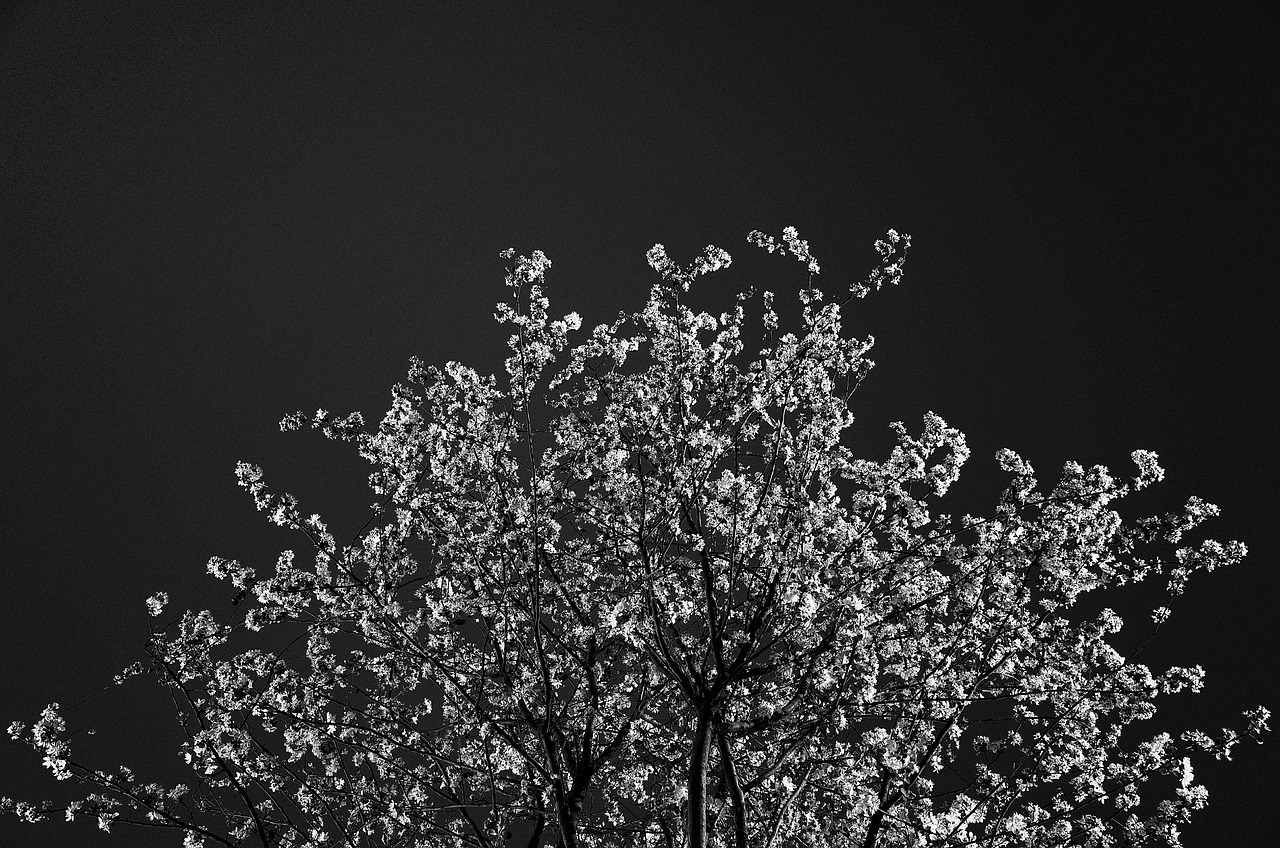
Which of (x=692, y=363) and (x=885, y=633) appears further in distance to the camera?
(x=692, y=363)

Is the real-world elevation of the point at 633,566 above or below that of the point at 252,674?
above

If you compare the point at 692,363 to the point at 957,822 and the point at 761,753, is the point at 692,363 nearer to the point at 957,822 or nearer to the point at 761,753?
the point at 761,753

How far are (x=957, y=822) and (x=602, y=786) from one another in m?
3.14

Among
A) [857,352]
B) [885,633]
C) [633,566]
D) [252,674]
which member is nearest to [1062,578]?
[885,633]

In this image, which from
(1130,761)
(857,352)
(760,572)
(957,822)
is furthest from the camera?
(857,352)

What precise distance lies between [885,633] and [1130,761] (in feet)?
9.42

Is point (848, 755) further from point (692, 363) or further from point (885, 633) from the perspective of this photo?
point (692, 363)

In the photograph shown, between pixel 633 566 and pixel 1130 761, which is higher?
pixel 633 566

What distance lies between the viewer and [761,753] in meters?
8.23

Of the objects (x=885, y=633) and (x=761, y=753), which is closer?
(x=885, y=633)

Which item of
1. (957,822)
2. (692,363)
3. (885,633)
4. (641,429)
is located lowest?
(957,822)

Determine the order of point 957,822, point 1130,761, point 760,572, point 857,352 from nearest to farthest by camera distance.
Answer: point 760,572
point 957,822
point 1130,761
point 857,352

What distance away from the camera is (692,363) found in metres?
8.52

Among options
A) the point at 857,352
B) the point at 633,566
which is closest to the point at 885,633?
the point at 633,566
